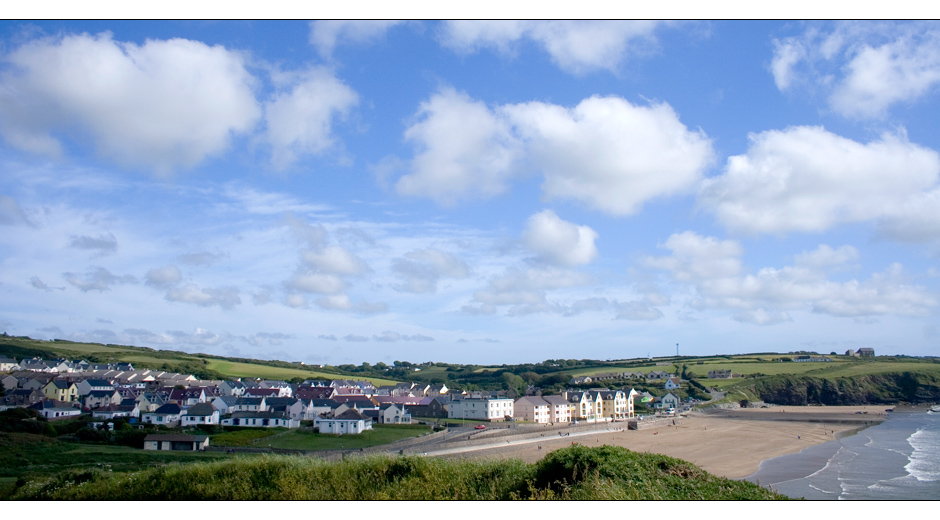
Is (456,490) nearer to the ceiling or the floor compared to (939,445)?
nearer to the ceiling

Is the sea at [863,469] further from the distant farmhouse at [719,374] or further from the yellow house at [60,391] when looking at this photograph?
the yellow house at [60,391]

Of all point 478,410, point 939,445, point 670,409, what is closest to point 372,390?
point 478,410

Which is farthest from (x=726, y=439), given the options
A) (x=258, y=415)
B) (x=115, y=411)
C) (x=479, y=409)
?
→ (x=115, y=411)

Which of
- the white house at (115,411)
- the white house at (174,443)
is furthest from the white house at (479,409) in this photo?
the white house at (115,411)

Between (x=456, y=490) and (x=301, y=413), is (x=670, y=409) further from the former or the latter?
(x=456, y=490)

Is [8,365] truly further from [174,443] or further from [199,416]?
[174,443]
